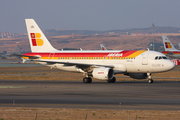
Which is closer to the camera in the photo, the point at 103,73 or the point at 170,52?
the point at 103,73

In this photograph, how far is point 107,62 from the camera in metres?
45.0

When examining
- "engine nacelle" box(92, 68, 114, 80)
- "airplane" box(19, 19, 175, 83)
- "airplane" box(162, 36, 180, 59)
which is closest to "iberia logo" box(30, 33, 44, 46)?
"airplane" box(19, 19, 175, 83)

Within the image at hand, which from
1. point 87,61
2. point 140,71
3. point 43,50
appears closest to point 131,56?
point 140,71

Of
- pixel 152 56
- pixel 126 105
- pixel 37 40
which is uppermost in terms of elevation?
pixel 37 40

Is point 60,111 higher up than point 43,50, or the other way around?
point 43,50

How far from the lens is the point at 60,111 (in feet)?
61.8

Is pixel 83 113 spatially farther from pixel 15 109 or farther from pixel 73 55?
pixel 73 55

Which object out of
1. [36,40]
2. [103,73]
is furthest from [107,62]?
[36,40]

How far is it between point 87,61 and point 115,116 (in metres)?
29.7

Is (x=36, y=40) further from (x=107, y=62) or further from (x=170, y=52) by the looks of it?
(x=170, y=52)

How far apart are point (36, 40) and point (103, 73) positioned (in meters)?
15.7

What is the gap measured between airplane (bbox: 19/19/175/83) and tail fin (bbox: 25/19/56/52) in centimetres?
52

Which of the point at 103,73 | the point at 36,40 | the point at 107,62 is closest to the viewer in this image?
the point at 103,73

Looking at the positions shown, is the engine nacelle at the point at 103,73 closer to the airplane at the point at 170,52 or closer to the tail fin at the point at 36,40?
the tail fin at the point at 36,40
